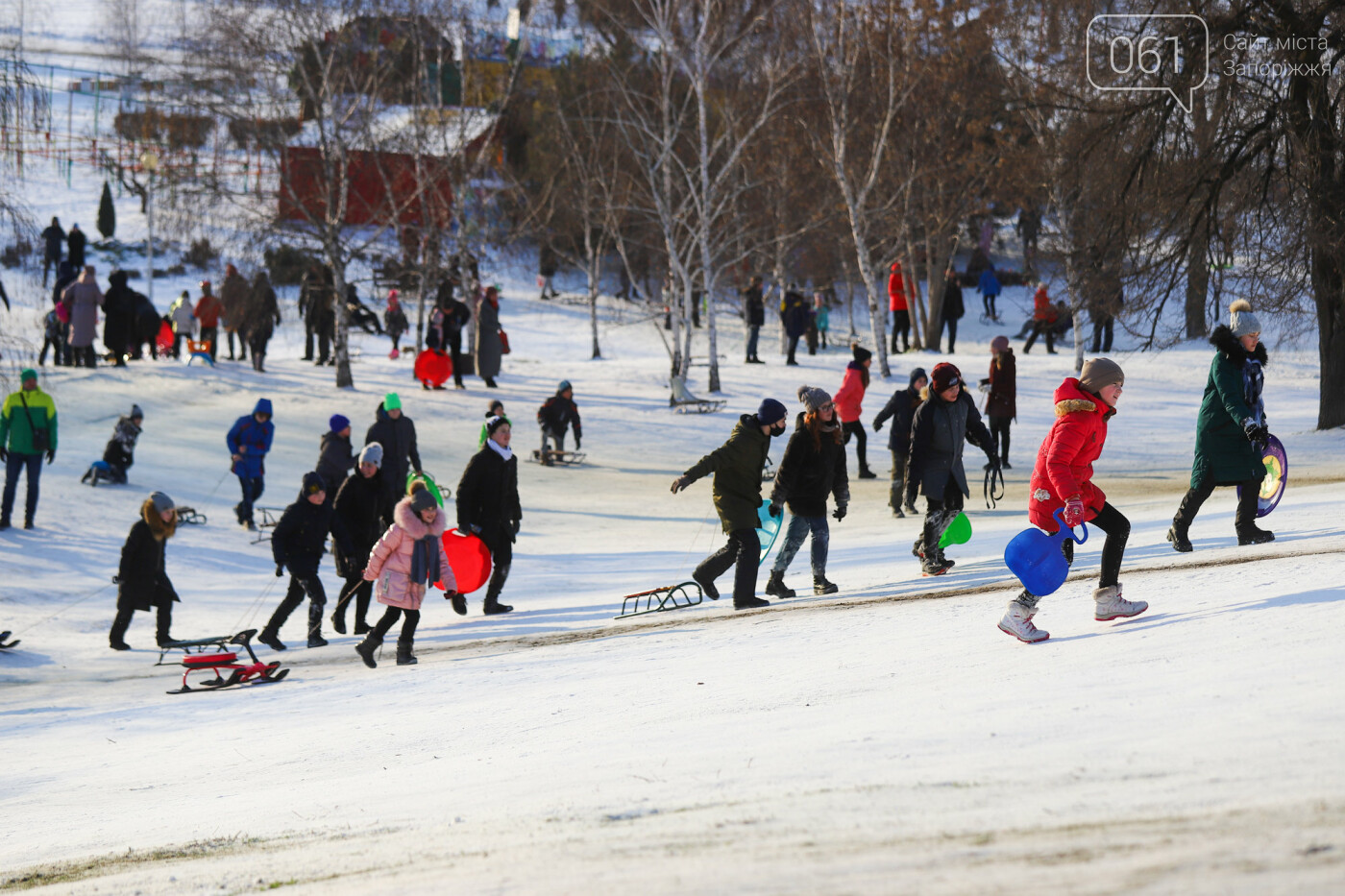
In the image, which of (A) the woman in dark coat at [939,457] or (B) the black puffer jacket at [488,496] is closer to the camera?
(A) the woman in dark coat at [939,457]

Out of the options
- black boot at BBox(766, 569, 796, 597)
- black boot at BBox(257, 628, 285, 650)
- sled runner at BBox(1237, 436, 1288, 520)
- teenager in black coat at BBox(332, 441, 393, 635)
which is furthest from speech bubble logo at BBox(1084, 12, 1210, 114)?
Answer: black boot at BBox(257, 628, 285, 650)

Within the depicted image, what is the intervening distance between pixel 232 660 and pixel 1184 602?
6.73 meters

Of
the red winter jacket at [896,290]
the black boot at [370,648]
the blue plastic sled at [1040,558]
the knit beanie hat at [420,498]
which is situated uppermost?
the red winter jacket at [896,290]

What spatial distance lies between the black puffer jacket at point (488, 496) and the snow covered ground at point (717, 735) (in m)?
0.86

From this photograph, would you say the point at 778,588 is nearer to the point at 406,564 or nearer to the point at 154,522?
the point at 406,564

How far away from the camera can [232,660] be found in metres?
9.55

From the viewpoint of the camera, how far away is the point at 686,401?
24859 mm

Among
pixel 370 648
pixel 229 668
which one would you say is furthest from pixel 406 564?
pixel 229 668

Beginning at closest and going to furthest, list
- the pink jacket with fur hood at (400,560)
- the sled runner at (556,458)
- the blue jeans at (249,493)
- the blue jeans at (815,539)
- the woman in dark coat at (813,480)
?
the pink jacket with fur hood at (400,560) < the woman in dark coat at (813,480) < the blue jeans at (815,539) < the blue jeans at (249,493) < the sled runner at (556,458)

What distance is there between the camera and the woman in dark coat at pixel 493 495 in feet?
36.7

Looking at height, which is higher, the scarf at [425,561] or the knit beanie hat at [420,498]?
the knit beanie hat at [420,498]

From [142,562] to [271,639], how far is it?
1.28 m

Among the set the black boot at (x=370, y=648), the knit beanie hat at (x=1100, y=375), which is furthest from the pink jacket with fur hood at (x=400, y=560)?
the knit beanie hat at (x=1100, y=375)

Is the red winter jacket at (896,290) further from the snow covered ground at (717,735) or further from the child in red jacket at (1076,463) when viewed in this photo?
the child in red jacket at (1076,463)
